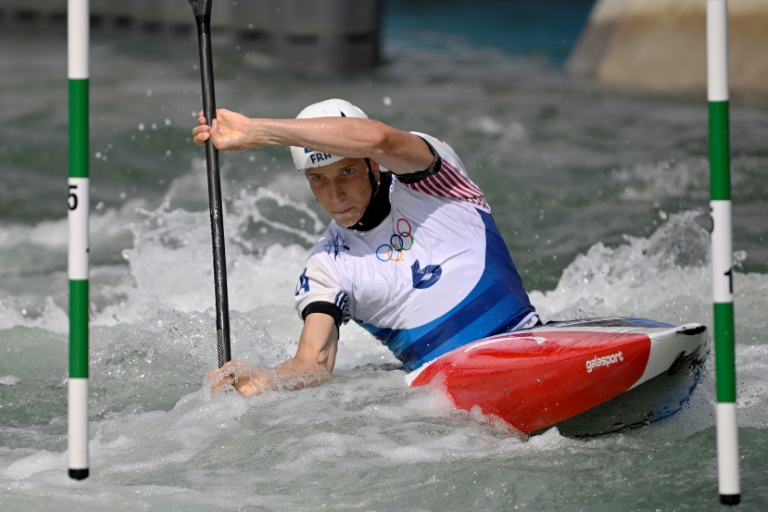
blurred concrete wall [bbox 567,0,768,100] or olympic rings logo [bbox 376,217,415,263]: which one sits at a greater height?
blurred concrete wall [bbox 567,0,768,100]

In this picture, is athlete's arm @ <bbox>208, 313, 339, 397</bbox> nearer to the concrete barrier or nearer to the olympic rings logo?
the olympic rings logo

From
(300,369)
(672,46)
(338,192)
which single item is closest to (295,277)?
(300,369)

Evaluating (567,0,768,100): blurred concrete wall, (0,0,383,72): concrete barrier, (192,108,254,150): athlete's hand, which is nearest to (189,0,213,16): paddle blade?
(192,108,254,150): athlete's hand

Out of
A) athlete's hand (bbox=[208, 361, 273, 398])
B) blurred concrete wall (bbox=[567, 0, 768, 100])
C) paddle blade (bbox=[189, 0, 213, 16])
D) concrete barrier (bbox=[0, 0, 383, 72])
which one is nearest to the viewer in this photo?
athlete's hand (bbox=[208, 361, 273, 398])

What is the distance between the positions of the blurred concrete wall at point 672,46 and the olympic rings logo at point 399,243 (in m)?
8.05

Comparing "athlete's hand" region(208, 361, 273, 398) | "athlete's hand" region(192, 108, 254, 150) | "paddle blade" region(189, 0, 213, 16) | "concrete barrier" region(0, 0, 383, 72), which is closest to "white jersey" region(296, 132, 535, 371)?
"athlete's hand" region(208, 361, 273, 398)

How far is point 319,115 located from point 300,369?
2.72 feet

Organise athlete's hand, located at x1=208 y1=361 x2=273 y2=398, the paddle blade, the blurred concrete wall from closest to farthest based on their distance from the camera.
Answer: athlete's hand, located at x1=208 y1=361 x2=273 y2=398
the paddle blade
the blurred concrete wall

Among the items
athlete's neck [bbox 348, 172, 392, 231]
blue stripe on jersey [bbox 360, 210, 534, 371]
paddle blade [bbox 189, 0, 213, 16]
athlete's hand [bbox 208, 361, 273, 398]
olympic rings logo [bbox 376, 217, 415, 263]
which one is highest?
paddle blade [bbox 189, 0, 213, 16]

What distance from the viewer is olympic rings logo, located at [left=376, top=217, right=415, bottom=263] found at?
3762 mm

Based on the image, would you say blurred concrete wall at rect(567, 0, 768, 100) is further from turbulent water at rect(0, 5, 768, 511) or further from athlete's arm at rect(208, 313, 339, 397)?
athlete's arm at rect(208, 313, 339, 397)

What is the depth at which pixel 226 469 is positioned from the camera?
11.5 feet

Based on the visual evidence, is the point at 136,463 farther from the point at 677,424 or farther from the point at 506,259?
the point at 677,424

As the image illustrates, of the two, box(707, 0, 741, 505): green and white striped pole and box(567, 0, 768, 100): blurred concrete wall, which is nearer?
box(707, 0, 741, 505): green and white striped pole
